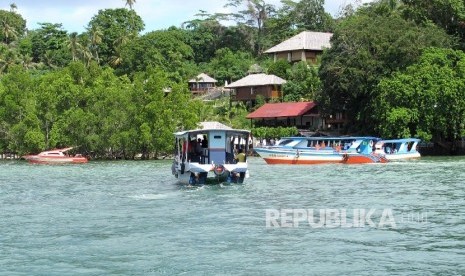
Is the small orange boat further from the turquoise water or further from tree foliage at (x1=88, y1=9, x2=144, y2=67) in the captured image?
tree foliage at (x1=88, y1=9, x2=144, y2=67)

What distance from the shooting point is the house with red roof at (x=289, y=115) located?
75.1 metres

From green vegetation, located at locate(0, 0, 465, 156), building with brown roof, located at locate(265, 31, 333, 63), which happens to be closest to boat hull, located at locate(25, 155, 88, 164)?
green vegetation, located at locate(0, 0, 465, 156)

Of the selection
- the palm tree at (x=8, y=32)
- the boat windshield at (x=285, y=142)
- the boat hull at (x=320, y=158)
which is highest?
the palm tree at (x=8, y=32)

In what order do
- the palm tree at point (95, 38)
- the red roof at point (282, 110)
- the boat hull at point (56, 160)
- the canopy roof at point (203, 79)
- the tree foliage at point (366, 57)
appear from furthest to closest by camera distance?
1. the palm tree at point (95, 38)
2. the canopy roof at point (203, 79)
3. the red roof at point (282, 110)
4. the tree foliage at point (366, 57)
5. the boat hull at point (56, 160)

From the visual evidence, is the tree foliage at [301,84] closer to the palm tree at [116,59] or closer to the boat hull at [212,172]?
the palm tree at [116,59]

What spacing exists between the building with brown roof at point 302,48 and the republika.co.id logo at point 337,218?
65.1 metres

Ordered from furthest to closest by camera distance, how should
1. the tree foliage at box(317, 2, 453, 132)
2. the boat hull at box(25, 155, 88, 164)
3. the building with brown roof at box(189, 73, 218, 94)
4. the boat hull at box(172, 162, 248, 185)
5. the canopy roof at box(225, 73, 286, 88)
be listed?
the building with brown roof at box(189, 73, 218, 94)
the canopy roof at box(225, 73, 286, 88)
the tree foliage at box(317, 2, 453, 132)
the boat hull at box(25, 155, 88, 164)
the boat hull at box(172, 162, 248, 185)

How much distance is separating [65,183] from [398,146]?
30.4 m

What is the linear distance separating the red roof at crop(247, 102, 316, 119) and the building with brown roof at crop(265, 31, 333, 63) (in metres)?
13.6

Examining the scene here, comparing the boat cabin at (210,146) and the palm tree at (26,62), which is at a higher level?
the palm tree at (26,62)

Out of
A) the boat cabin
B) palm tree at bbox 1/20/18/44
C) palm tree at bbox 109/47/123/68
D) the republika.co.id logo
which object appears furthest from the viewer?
palm tree at bbox 1/20/18/44

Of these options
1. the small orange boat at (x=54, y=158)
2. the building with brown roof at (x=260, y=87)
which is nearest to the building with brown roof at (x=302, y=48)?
the building with brown roof at (x=260, y=87)

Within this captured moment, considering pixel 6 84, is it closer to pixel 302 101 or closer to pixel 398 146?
pixel 302 101

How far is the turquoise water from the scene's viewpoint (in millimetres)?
17438
